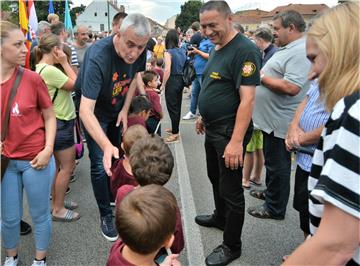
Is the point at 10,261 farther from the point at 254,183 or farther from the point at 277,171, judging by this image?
the point at 254,183

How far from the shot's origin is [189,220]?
364cm

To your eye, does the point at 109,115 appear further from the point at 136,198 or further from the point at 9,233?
the point at 136,198

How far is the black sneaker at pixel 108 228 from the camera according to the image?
3.26 metres

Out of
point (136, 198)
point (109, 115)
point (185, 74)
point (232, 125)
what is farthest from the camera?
point (185, 74)

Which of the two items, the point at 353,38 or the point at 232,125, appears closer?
the point at 353,38

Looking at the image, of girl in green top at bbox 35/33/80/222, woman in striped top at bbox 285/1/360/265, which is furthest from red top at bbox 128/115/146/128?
woman in striped top at bbox 285/1/360/265

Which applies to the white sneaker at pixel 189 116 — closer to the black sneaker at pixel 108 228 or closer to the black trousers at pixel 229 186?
the black sneaker at pixel 108 228

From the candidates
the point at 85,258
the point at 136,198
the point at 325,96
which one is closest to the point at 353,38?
the point at 325,96

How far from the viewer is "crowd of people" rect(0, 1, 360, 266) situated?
41.6 inches

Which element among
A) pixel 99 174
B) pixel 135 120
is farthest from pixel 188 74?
pixel 99 174

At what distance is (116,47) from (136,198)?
1736mm

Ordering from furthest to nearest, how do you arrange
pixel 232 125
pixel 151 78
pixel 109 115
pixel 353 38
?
pixel 151 78 → pixel 109 115 → pixel 232 125 → pixel 353 38

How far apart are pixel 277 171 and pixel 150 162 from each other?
1.83 metres

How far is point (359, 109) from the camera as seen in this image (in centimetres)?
96
